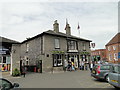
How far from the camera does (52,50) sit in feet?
71.3

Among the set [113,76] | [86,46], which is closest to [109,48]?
[86,46]

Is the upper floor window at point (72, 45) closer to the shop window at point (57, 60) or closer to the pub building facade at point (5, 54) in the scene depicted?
the shop window at point (57, 60)

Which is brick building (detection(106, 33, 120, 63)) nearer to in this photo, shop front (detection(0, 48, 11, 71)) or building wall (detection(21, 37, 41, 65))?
building wall (detection(21, 37, 41, 65))

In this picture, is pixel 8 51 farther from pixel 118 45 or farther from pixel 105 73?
pixel 118 45

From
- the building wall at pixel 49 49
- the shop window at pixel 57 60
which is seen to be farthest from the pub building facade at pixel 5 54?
the shop window at pixel 57 60

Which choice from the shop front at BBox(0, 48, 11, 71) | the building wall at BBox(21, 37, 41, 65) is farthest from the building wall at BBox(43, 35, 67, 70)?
the shop front at BBox(0, 48, 11, 71)

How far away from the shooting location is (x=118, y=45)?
161 feet

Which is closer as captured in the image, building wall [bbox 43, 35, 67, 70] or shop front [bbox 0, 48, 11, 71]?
shop front [bbox 0, 48, 11, 71]

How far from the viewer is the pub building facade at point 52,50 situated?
2078 centimetres

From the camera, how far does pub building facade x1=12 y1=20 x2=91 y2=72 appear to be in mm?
20781

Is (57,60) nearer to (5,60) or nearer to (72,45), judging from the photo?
(72,45)

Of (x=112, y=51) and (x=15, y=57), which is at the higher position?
(x=112, y=51)

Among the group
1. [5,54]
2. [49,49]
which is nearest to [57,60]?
[49,49]

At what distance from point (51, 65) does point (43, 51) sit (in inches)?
98.3
